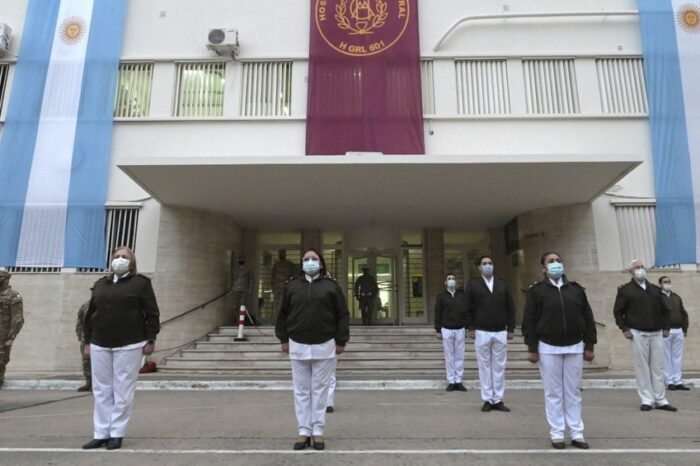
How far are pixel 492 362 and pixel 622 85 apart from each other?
1022 cm

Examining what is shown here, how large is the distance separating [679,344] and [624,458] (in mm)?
5586

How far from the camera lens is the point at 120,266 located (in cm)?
477

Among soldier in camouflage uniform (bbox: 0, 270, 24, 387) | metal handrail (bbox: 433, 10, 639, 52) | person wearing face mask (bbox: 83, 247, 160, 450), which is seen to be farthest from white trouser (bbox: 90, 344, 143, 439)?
metal handrail (bbox: 433, 10, 639, 52)

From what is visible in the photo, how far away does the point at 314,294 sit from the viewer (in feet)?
15.3

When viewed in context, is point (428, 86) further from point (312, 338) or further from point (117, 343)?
point (117, 343)

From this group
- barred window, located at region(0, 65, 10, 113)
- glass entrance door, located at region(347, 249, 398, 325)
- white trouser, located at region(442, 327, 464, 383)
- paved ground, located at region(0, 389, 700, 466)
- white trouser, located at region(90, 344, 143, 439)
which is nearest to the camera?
paved ground, located at region(0, 389, 700, 466)

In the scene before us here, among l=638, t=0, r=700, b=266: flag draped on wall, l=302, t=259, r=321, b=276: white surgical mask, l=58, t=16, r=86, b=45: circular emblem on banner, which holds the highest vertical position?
l=58, t=16, r=86, b=45: circular emblem on banner

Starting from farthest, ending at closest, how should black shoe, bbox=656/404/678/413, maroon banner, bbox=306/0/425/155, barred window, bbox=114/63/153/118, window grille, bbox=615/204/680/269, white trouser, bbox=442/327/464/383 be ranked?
1. barred window, bbox=114/63/153/118
2. maroon banner, bbox=306/0/425/155
3. window grille, bbox=615/204/680/269
4. white trouser, bbox=442/327/464/383
5. black shoe, bbox=656/404/678/413

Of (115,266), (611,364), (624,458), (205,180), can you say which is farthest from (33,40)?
(611,364)

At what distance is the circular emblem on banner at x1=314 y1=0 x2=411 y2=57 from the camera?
1326 cm

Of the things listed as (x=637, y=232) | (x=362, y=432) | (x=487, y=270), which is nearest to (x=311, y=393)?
(x=362, y=432)

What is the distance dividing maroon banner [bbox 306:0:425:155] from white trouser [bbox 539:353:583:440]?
8477 mm

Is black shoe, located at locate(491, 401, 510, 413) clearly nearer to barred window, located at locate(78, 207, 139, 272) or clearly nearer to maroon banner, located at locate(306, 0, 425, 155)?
maroon banner, located at locate(306, 0, 425, 155)

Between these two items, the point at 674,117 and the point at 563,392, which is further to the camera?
the point at 674,117
